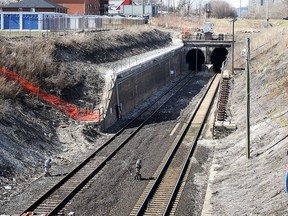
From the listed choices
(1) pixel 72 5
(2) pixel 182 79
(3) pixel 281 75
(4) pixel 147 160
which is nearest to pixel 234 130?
(4) pixel 147 160

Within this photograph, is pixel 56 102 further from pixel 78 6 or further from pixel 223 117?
pixel 78 6

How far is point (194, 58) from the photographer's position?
79688 millimetres

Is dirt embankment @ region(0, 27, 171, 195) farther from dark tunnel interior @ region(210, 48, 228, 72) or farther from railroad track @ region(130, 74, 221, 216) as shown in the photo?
dark tunnel interior @ region(210, 48, 228, 72)

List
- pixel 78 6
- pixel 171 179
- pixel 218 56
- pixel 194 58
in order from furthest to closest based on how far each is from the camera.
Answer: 1. pixel 78 6
2. pixel 218 56
3. pixel 194 58
4. pixel 171 179

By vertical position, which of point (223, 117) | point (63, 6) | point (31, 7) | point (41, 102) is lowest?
point (223, 117)

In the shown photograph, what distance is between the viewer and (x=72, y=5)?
9250cm

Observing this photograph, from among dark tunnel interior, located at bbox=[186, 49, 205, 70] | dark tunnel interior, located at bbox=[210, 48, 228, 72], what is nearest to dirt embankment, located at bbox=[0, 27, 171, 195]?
dark tunnel interior, located at bbox=[186, 49, 205, 70]

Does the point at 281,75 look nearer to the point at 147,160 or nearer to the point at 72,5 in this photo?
the point at 147,160

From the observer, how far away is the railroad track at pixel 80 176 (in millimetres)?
18781

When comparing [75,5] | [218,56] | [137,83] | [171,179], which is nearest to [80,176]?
[171,179]

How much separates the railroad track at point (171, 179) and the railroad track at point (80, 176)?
2418mm

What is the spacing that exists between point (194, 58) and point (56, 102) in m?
49.3

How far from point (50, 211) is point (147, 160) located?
7.75 m

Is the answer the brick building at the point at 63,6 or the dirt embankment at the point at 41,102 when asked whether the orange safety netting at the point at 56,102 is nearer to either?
the dirt embankment at the point at 41,102
